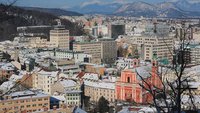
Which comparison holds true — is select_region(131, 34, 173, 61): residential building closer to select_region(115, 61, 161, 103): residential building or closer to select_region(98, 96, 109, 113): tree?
select_region(115, 61, 161, 103): residential building

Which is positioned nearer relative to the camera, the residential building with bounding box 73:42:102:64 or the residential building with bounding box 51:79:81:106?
the residential building with bounding box 51:79:81:106

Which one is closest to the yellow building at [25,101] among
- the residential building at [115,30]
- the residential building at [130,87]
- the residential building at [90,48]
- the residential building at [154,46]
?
the residential building at [130,87]

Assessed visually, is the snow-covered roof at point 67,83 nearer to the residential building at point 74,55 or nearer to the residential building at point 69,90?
the residential building at point 69,90

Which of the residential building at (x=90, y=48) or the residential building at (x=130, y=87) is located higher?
the residential building at (x=90, y=48)

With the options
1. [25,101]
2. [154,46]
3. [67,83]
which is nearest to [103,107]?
[25,101]

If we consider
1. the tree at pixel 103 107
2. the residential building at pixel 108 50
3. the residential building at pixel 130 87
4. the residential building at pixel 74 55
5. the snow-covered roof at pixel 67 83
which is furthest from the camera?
the residential building at pixel 108 50

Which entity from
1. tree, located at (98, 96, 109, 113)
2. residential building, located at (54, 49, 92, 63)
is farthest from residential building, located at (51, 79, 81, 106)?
residential building, located at (54, 49, 92, 63)

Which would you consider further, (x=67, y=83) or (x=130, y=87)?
(x=67, y=83)

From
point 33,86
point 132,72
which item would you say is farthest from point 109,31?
point 132,72

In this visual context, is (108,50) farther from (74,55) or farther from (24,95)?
(24,95)
